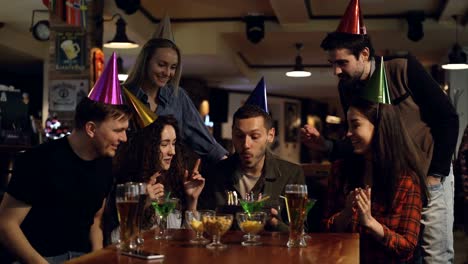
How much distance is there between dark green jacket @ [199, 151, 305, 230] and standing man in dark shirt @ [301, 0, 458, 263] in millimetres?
408

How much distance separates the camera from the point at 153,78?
3.08 m

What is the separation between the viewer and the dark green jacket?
2779mm

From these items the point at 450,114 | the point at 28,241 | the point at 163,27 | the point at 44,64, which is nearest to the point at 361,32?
the point at 450,114

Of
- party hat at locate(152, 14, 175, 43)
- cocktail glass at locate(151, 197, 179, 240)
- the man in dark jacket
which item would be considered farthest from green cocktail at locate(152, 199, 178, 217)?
party hat at locate(152, 14, 175, 43)

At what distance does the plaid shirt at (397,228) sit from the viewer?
224 centimetres

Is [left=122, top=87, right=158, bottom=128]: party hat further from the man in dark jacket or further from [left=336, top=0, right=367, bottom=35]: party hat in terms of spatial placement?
[left=336, top=0, right=367, bottom=35]: party hat

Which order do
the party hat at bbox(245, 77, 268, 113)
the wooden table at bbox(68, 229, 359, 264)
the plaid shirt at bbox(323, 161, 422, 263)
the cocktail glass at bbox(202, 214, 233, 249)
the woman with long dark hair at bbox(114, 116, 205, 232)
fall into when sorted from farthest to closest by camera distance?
1. the party hat at bbox(245, 77, 268, 113)
2. the woman with long dark hair at bbox(114, 116, 205, 232)
3. the plaid shirt at bbox(323, 161, 422, 263)
4. the cocktail glass at bbox(202, 214, 233, 249)
5. the wooden table at bbox(68, 229, 359, 264)

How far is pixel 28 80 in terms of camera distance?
12.2m

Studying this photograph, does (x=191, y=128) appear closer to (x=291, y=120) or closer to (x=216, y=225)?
(x=216, y=225)

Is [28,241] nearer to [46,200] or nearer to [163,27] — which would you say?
[46,200]

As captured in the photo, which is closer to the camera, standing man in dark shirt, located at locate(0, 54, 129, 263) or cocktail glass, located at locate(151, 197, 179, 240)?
cocktail glass, located at locate(151, 197, 179, 240)

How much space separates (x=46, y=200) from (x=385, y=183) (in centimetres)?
126

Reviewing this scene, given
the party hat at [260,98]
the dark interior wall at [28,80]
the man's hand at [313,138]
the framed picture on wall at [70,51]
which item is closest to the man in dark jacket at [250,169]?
the man's hand at [313,138]

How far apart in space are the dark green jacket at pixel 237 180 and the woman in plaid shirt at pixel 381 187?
28cm
